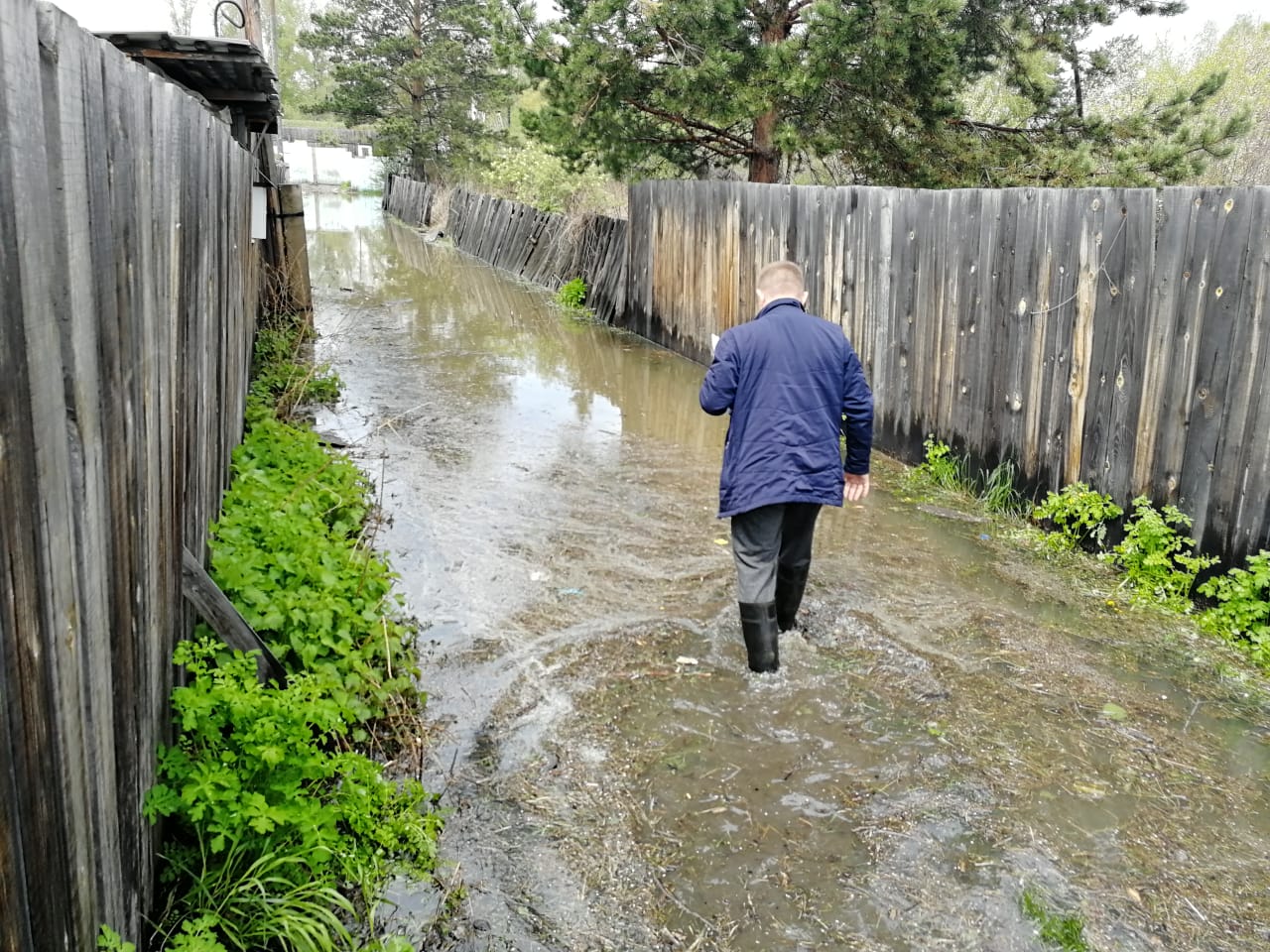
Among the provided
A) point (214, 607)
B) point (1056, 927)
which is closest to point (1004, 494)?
point (1056, 927)

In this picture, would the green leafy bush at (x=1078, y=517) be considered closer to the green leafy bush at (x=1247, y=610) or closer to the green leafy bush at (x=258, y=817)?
the green leafy bush at (x=1247, y=610)

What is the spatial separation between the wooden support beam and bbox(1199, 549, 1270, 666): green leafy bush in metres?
4.29

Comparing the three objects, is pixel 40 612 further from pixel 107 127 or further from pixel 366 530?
pixel 366 530

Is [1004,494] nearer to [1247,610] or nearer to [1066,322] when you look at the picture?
[1066,322]

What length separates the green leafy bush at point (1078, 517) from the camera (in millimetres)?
6055

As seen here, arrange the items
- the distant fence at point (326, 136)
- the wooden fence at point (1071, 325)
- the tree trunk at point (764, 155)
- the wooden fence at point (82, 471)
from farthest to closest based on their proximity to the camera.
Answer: the distant fence at point (326, 136) < the tree trunk at point (764, 155) < the wooden fence at point (1071, 325) < the wooden fence at point (82, 471)

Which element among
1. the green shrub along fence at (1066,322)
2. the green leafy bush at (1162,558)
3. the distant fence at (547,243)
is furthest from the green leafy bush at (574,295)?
the green leafy bush at (1162,558)

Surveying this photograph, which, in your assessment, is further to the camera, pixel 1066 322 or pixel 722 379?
pixel 1066 322

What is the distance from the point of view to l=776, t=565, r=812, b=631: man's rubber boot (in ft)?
16.3

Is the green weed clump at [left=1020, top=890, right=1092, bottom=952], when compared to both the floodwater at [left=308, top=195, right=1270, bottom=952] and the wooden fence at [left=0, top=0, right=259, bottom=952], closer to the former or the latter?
the floodwater at [left=308, top=195, right=1270, bottom=952]

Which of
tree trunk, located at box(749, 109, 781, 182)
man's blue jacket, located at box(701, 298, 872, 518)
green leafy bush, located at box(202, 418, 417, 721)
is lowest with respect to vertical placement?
green leafy bush, located at box(202, 418, 417, 721)

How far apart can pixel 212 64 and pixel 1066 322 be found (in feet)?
19.4

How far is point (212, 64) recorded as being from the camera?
7.43 meters

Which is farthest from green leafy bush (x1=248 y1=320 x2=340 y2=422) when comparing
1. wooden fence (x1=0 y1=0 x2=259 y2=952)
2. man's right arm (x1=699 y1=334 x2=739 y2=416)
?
wooden fence (x1=0 y1=0 x2=259 y2=952)
